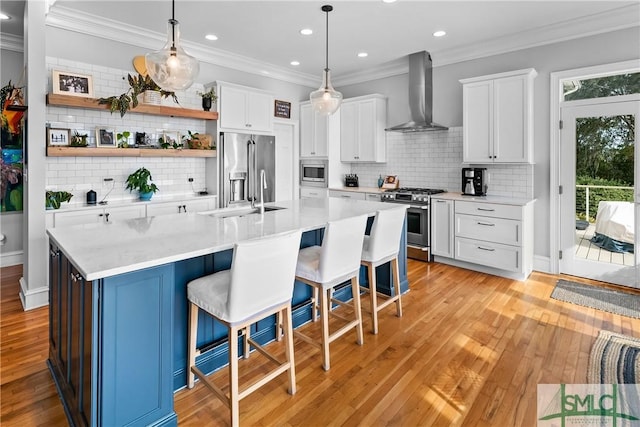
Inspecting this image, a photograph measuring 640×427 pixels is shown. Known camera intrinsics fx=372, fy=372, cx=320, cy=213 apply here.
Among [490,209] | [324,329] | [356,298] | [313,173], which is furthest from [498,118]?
[324,329]

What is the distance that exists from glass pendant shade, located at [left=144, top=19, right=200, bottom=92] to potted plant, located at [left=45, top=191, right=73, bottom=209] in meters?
2.21

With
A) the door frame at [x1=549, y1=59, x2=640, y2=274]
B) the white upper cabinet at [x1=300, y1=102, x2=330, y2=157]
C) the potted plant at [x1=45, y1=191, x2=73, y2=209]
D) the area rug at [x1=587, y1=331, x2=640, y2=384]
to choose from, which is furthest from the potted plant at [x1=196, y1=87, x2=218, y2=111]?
the area rug at [x1=587, y1=331, x2=640, y2=384]

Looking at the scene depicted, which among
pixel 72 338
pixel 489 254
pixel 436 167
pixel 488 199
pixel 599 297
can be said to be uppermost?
pixel 436 167

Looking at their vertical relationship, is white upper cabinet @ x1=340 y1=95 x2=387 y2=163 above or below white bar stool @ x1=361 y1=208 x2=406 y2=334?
above

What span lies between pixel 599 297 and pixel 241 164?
14.5 feet

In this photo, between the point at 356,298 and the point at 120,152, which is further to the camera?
the point at 120,152

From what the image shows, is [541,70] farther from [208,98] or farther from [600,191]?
[208,98]

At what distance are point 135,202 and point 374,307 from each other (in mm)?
3095

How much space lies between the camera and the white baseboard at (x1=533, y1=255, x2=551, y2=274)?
4465 millimetres

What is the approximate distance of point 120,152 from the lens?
4160mm

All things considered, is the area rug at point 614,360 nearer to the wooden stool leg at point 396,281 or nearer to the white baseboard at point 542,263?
the wooden stool leg at point 396,281

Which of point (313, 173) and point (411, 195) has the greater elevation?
point (313, 173)

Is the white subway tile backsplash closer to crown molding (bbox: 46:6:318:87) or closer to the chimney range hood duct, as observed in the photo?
the chimney range hood duct

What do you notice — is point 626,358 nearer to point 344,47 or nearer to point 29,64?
point 344,47
